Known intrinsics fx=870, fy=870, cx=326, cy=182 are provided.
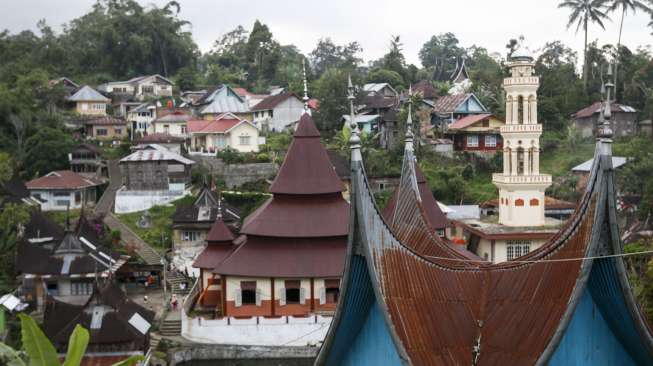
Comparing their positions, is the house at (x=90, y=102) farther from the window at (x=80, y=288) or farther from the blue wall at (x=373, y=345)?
the blue wall at (x=373, y=345)

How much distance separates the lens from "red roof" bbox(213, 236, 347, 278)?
23250 millimetres

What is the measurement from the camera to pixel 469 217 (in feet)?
107

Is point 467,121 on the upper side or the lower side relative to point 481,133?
upper

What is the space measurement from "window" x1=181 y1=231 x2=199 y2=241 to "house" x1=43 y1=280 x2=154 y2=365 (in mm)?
12662

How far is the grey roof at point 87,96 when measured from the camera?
59453 mm

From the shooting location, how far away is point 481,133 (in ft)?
147

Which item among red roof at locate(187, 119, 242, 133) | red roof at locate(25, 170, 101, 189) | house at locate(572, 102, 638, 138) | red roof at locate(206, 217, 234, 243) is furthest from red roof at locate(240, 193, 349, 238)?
house at locate(572, 102, 638, 138)

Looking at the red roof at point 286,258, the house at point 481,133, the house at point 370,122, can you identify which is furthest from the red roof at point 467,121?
the red roof at point 286,258

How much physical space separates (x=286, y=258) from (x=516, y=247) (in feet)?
27.4

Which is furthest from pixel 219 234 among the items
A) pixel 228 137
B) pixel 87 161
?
pixel 87 161

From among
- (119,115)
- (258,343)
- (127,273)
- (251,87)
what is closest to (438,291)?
(258,343)

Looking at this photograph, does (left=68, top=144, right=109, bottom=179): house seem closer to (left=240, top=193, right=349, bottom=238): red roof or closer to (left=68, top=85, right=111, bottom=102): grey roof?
(left=68, top=85, right=111, bottom=102): grey roof

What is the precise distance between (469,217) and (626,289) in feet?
72.6

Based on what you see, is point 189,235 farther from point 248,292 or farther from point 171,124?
point 171,124
